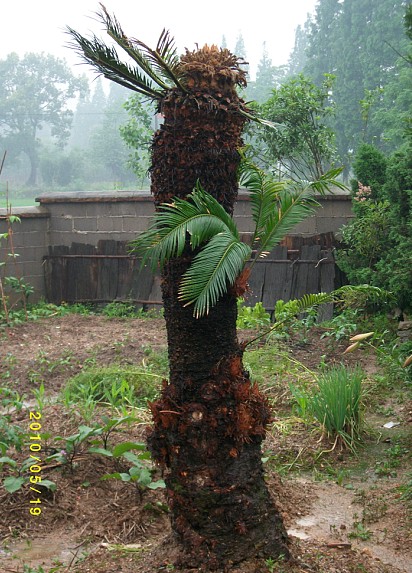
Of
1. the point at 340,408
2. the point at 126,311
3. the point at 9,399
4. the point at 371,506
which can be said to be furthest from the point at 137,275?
the point at 371,506

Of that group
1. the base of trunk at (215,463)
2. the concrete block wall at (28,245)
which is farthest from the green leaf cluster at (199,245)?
the concrete block wall at (28,245)

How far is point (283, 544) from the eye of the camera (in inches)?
123

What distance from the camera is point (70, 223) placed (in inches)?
446

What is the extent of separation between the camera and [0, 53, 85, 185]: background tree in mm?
51062

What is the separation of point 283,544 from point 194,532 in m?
0.41

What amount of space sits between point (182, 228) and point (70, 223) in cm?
876

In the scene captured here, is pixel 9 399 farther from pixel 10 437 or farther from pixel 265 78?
pixel 265 78

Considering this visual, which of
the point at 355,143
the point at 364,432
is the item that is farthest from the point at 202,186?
the point at 355,143

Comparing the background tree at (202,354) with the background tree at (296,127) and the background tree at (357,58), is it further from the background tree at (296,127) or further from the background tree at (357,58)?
the background tree at (357,58)

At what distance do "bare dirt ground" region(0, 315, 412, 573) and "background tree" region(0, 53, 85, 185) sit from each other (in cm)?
4800

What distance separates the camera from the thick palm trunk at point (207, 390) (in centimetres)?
291

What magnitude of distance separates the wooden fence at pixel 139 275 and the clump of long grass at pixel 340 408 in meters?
4.06

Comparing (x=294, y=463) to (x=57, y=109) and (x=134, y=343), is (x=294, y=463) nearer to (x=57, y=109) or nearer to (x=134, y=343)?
(x=134, y=343)

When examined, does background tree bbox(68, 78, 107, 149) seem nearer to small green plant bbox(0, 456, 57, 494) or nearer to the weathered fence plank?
the weathered fence plank
